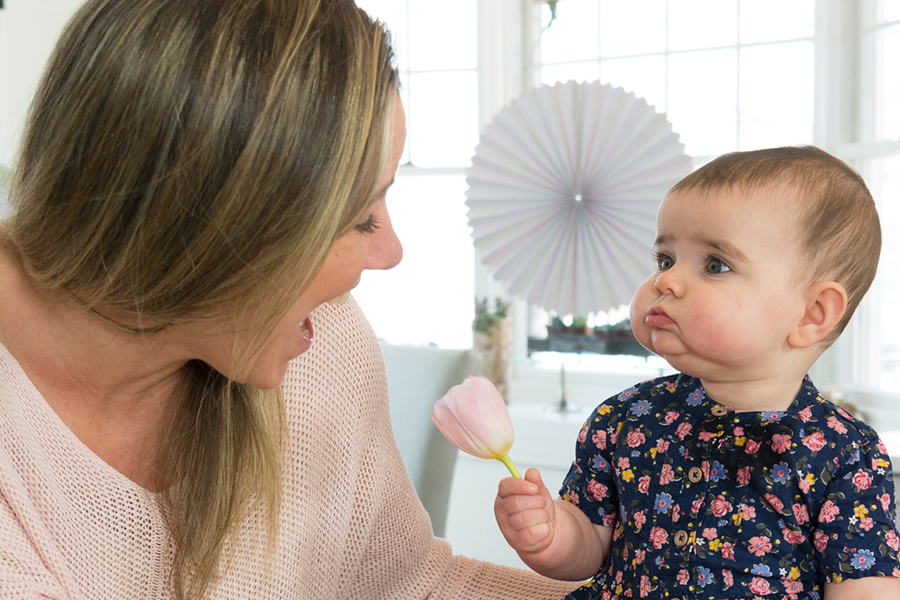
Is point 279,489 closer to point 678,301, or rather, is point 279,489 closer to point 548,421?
point 678,301

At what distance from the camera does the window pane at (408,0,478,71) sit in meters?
3.44

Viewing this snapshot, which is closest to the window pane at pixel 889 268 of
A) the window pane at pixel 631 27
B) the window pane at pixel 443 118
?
the window pane at pixel 631 27

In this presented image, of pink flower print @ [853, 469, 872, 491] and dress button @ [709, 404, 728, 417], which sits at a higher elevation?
dress button @ [709, 404, 728, 417]

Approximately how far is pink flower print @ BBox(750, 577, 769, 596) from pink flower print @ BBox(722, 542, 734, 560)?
0.04m

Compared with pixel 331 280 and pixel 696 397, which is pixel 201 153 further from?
pixel 696 397

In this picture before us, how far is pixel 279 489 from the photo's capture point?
1086 mm

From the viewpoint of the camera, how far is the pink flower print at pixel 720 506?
3.13ft

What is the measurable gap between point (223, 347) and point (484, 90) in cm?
273

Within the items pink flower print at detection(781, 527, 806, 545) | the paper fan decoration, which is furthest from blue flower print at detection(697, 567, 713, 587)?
the paper fan decoration

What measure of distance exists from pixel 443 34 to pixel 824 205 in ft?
9.29

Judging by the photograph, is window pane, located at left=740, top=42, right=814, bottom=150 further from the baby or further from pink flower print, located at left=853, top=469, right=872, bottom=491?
pink flower print, located at left=853, top=469, right=872, bottom=491

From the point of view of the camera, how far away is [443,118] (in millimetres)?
3535

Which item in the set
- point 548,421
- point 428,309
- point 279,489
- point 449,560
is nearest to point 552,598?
point 449,560

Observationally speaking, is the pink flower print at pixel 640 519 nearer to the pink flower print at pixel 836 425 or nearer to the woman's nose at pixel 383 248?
the pink flower print at pixel 836 425
